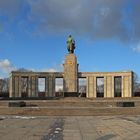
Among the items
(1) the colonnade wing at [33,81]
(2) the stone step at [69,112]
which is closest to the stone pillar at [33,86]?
(1) the colonnade wing at [33,81]

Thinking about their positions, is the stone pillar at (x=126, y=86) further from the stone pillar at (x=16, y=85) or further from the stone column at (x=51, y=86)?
the stone pillar at (x=16, y=85)

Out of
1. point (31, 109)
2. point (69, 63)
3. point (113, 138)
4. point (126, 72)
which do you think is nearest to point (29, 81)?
point (69, 63)

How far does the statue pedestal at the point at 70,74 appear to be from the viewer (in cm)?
5803

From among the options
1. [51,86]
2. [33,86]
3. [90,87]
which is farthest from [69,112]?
[90,87]

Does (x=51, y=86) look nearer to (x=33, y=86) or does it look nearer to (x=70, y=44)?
(x=33, y=86)

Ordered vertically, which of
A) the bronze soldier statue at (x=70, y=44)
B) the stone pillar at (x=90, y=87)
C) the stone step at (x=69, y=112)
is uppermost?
the bronze soldier statue at (x=70, y=44)

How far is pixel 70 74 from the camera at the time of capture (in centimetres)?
5912

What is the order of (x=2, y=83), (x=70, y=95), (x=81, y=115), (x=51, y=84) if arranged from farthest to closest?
1. (x=2, y=83)
2. (x=51, y=84)
3. (x=70, y=95)
4. (x=81, y=115)

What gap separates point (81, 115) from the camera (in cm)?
3008

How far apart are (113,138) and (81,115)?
51.9 feet

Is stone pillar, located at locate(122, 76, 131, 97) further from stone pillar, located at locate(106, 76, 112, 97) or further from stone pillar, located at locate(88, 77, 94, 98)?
stone pillar, located at locate(88, 77, 94, 98)

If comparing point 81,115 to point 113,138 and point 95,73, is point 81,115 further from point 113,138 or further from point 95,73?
point 95,73

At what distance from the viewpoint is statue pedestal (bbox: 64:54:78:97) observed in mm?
58031

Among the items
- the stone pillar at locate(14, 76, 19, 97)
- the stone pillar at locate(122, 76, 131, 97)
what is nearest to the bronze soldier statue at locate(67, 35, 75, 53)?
the stone pillar at locate(14, 76, 19, 97)
